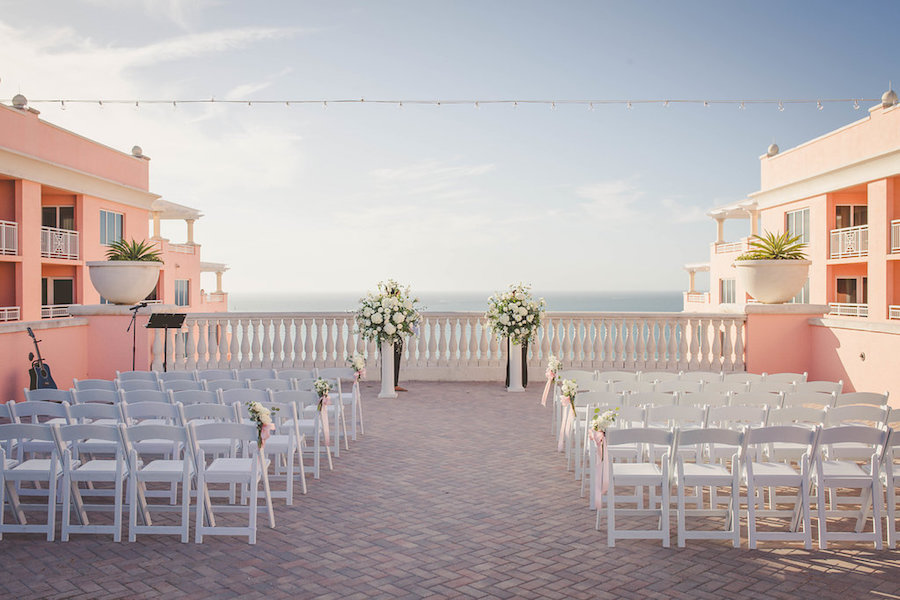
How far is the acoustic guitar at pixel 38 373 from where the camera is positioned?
10867mm

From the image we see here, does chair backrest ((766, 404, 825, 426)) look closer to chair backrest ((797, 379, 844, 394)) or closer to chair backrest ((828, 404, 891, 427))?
chair backrest ((828, 404, 891, 427))

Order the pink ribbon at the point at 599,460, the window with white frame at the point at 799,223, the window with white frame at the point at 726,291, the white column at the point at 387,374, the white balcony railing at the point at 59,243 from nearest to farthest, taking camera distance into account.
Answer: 1. the pink ribbon at the point at 599,460
2. the white column at the point at 387,374
3. the white balcony railing at the point at 59,243
4. the window with white frame at the point at 799,223
5. the window with white frame at the point at 726,291

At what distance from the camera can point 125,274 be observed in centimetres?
1287

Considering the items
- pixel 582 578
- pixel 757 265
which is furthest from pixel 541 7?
pixel 582 578

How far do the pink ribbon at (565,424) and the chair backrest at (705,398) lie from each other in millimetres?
1190

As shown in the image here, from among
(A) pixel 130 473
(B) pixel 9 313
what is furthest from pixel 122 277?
(B) pixel 9 313

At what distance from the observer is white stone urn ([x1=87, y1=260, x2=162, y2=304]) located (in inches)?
504

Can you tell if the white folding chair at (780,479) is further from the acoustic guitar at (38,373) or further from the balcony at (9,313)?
the balcony at (9,313)

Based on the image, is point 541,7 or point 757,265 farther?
point 541,7

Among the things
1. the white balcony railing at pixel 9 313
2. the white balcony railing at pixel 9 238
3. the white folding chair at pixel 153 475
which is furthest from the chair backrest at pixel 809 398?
the white balcony railing at pixel 9 238

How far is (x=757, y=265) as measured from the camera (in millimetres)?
12875

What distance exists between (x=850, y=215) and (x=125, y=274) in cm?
2184

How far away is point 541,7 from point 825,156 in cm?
1086

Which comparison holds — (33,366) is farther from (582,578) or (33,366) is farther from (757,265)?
(757,265)
